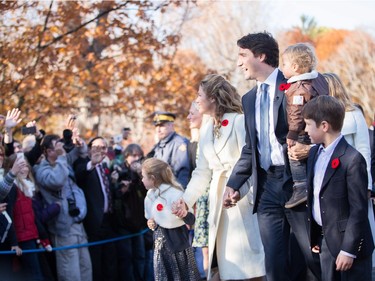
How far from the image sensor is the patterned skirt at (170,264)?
304 inches

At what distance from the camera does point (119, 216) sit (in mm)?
9891

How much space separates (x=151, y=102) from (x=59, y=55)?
108 inches

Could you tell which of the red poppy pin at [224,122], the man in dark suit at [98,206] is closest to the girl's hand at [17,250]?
the man in dark suit at [98,206]

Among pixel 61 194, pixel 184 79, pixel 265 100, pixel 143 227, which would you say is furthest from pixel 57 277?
pixel 184 79

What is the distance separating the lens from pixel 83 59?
14664mm

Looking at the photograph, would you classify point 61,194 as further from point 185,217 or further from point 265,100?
point 265,100

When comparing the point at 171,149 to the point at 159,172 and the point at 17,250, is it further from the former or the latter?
the point at 17,250

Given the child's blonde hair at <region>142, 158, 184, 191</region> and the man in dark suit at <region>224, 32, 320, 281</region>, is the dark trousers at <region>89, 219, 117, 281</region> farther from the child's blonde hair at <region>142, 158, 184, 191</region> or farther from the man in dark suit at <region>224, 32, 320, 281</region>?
the man in dark suit at <region>224, 32, 320, 281</region>

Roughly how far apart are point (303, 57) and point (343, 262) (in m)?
1.70

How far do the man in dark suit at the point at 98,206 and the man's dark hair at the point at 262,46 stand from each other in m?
3.65

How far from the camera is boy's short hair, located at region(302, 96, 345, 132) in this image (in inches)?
204

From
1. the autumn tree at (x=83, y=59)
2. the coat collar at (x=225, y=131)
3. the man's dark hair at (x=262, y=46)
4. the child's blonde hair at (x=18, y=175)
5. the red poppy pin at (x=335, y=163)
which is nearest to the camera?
the red poppy pin at (x=335, y=163)

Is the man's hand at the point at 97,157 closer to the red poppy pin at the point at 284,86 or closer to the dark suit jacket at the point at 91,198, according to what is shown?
the dark suit jacket at the point at 91,198

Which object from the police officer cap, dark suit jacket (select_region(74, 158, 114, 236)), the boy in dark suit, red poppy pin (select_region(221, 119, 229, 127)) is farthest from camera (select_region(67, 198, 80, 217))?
the boy in dark suit
